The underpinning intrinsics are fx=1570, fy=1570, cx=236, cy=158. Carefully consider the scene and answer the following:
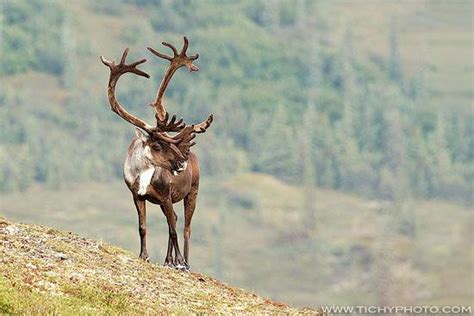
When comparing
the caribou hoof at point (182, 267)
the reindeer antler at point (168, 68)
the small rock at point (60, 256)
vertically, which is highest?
the reindeer antler at point (168, 68)

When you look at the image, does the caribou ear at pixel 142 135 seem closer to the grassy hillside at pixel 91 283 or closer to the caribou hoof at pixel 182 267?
the caribou hoof at pixel 182 267

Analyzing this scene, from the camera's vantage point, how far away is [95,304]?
28750 millimetres

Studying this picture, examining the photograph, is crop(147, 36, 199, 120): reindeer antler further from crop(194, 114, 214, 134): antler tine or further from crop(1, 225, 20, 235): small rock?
crop(1, 225, 20, 235): small rock

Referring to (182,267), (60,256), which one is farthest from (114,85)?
(60,256)

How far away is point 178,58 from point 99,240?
6960 mm

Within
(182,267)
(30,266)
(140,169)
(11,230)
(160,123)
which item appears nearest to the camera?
(30,266)

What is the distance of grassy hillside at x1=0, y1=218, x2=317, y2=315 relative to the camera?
92.6ft

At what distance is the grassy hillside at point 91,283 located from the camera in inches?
1112

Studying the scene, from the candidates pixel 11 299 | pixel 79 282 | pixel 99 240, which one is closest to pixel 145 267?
pixel 99 240

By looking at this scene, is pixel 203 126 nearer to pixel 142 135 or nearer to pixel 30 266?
pixel 142 135

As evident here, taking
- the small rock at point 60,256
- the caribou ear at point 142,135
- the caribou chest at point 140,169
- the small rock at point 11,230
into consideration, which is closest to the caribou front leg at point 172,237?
the caribou chest at point 140,169

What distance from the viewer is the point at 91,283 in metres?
30.3

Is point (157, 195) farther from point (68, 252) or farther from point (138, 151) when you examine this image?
point (68, 252)

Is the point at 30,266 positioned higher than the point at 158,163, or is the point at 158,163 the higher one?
the point at 158,163
